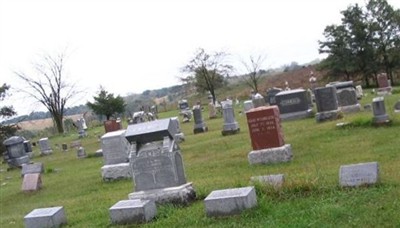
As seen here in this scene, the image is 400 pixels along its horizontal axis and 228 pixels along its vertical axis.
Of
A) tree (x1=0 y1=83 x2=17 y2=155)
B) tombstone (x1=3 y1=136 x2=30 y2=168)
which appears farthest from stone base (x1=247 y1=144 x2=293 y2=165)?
tree (x1=0 y1=83 x2=17 y2=155)

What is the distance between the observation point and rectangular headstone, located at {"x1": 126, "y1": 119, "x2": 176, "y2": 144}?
9.56 m

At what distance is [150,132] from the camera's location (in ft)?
31.6

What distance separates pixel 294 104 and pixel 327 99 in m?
3.06

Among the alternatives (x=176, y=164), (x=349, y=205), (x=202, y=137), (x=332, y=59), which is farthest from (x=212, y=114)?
(x=349, y=205)

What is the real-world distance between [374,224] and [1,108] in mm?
37563

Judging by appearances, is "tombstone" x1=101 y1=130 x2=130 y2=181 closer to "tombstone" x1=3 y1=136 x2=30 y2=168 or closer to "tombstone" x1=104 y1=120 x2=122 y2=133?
"tombstone" x1=3 y1=136 x2=30 y2=168

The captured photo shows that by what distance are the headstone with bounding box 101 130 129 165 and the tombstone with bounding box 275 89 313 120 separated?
1003 centimetres

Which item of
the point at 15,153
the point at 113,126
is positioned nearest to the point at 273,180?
the point at 15,153

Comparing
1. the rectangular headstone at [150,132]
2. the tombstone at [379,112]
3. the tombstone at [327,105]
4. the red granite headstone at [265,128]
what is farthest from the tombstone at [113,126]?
the rectangular headstone at [150,132]

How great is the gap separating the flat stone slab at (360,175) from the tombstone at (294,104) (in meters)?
14.6

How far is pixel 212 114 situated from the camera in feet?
109

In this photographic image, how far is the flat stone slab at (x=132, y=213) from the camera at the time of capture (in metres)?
8.35

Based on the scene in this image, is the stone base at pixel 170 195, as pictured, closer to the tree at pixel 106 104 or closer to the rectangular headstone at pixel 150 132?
the rectangular headstone at pixel 150 132

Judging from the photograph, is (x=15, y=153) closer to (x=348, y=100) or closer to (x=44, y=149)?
(x=44, y=149)
